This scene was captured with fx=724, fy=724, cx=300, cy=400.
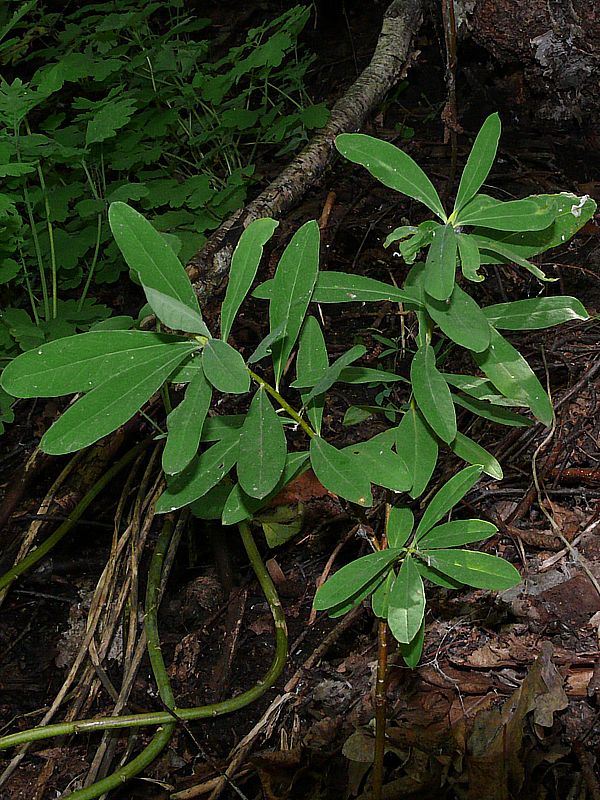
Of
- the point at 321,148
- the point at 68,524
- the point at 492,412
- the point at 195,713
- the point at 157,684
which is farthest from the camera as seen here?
the point at 321,148

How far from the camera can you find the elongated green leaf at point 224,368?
3.35ft

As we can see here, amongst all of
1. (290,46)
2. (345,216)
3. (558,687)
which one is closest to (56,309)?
(345,216)

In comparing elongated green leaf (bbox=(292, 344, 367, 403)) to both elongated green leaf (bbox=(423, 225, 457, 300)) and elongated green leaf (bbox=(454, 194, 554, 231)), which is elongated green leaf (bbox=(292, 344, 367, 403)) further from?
elongated green leaf (bbox=(454, 194, 554, 231))

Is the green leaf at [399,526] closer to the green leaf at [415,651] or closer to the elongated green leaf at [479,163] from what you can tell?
the green leaf at [415,651]

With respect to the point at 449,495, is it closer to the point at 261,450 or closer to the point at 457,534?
the point at 457,534

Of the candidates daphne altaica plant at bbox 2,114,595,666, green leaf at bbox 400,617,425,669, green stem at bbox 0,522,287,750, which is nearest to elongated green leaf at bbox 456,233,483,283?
daphne altaica plant at bbox 2,114,595,666

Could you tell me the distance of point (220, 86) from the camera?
3643mm

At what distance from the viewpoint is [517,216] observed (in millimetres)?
1157

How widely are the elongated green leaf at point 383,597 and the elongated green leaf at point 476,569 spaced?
0.09 m

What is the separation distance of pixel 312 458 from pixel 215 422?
9.4 inches

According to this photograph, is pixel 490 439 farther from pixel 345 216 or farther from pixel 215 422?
pixel 345 216

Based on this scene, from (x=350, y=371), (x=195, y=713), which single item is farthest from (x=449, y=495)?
(x=195, y=713)

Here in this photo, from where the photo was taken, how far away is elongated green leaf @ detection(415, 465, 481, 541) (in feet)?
4.36

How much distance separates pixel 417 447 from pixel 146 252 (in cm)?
61
